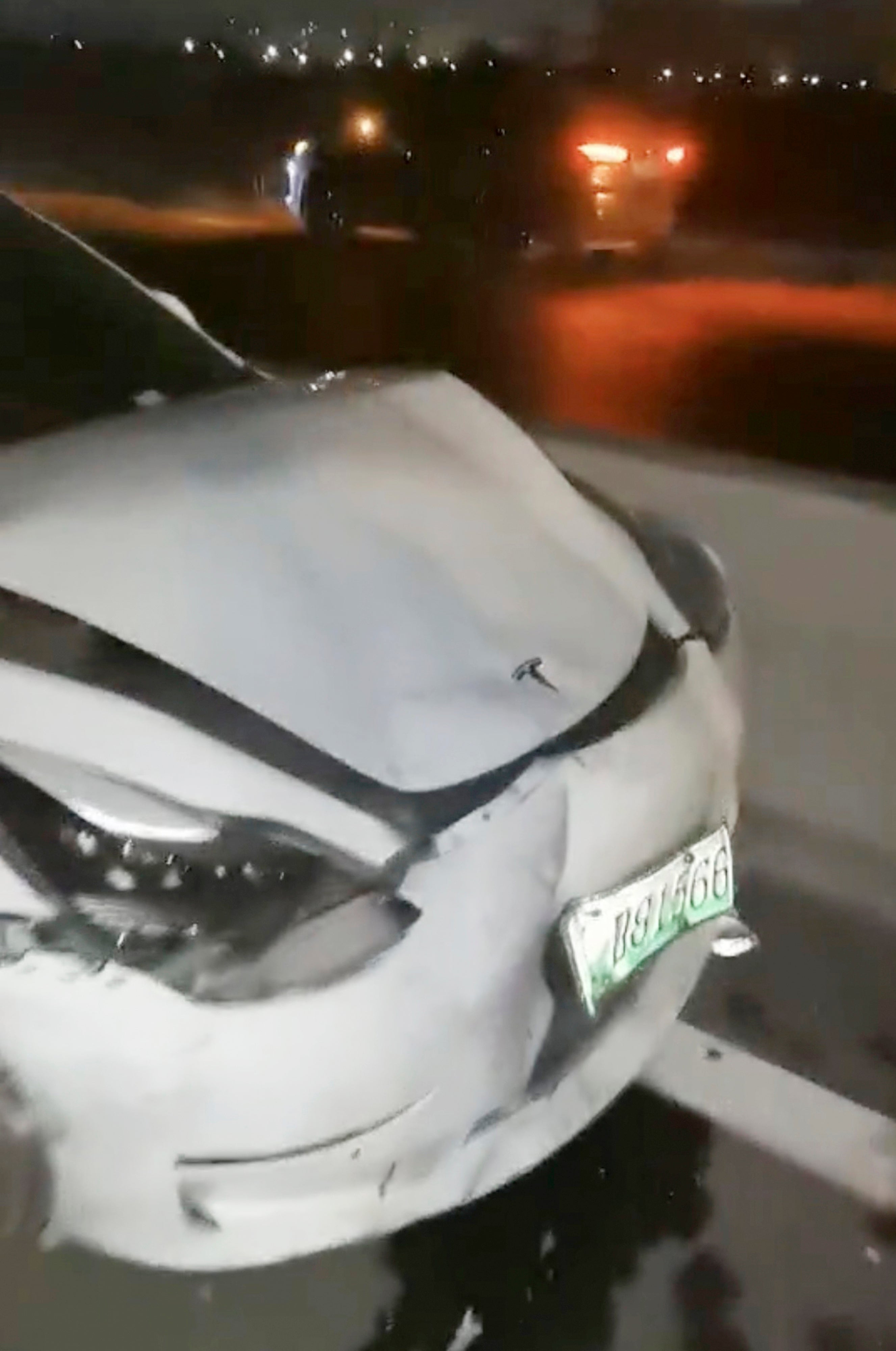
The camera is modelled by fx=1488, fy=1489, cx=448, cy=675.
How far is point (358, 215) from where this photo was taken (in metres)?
5.62

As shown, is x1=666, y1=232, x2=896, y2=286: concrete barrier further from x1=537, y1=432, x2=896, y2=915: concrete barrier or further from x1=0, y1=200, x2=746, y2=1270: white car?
x1=0, y1=200, x2=746, y2=1270: white car

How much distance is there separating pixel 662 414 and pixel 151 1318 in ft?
9.66

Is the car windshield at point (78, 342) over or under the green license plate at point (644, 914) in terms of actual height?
over

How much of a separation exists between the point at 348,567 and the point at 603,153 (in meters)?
4.23

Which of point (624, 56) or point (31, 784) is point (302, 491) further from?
point (624, 56)

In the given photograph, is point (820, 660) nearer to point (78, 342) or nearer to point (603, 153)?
point (78, 342)

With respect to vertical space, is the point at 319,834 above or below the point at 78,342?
below

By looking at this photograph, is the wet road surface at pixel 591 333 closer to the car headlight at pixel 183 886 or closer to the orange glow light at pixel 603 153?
the orange glow light at pixel 603 153

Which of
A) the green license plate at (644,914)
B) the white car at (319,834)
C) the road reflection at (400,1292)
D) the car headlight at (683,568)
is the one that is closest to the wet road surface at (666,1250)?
the road reflection at (400,1292)

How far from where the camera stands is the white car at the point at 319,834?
1.71 m

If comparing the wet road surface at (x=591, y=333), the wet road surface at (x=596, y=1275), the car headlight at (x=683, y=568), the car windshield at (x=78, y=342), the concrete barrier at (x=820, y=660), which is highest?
the car windshield at (x=78, y=342)

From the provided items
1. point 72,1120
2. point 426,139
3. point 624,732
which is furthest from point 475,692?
point 426,139

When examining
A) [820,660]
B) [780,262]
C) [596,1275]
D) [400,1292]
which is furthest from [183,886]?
[780,262]

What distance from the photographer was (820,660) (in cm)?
321
